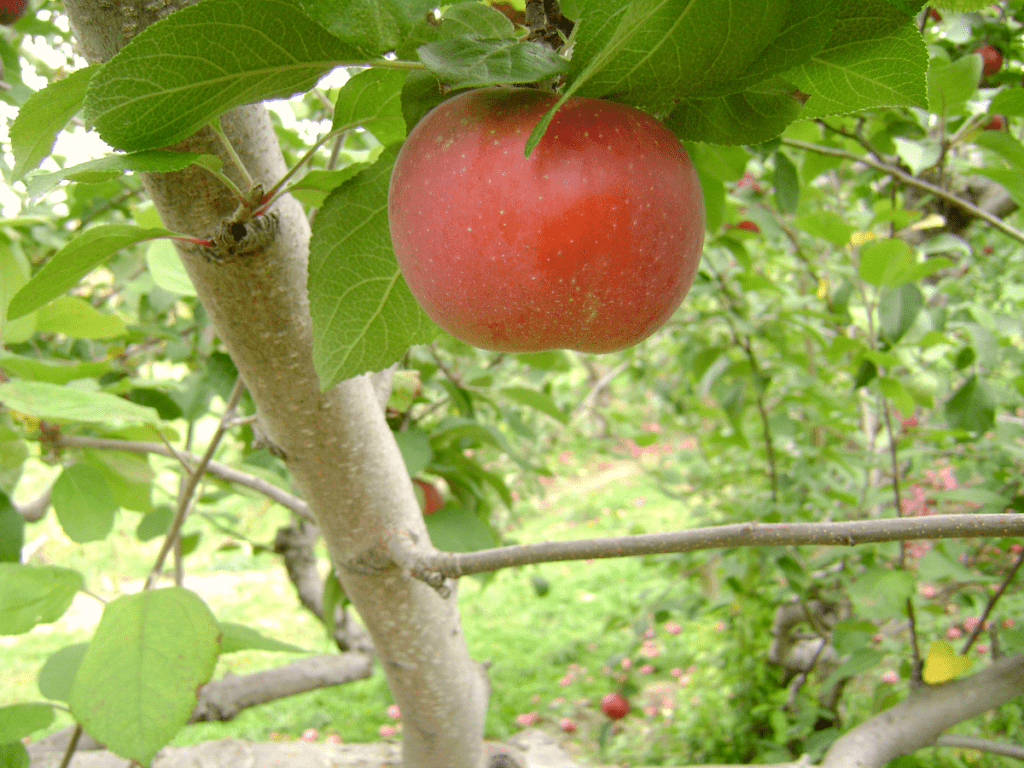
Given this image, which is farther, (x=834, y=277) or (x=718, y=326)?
(x=834, y=277)

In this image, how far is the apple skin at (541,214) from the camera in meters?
0.31

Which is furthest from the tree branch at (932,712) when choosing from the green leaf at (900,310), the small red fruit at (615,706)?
the small red fruit at (615,706)

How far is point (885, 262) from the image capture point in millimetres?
989

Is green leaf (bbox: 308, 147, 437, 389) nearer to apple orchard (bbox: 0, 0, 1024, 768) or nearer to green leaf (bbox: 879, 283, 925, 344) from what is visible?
apple orchard (bbox: 0, 0, 1024, 768)

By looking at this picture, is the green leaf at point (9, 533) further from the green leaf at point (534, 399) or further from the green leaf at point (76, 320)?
the green leaf at point (534, 399)

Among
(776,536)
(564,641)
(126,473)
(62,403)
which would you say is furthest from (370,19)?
(564,641)

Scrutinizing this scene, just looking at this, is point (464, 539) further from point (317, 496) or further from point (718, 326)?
point (718, 326)

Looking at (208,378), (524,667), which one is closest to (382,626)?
(208,378)

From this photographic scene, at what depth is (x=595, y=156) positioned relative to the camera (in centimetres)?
31

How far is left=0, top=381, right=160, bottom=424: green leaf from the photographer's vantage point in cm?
51

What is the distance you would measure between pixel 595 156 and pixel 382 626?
549 millimetres

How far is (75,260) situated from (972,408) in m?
1.23

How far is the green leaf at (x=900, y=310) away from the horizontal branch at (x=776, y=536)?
29.9 inches

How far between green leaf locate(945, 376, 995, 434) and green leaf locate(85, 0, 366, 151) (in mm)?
1152
